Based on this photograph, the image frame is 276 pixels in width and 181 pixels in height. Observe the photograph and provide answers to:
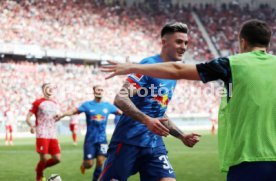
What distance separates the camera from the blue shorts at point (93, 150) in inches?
465

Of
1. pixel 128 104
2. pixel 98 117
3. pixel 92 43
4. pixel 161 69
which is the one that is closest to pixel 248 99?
pixel 161 69

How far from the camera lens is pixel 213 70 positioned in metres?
3.89

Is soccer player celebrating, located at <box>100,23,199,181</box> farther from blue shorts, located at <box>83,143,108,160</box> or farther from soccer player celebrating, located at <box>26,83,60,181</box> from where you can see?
soccer player celebrating, located at <box>26,83,60,181</box>

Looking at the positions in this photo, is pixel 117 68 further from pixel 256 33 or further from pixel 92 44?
pixel 92 44

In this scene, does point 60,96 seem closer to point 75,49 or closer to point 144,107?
point 75,49

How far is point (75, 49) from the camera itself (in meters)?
45.2

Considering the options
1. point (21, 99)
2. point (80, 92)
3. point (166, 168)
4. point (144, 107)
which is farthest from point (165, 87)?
point (80, 92)

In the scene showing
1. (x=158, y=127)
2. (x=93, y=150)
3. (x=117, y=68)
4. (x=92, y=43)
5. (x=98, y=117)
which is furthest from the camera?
(x=92, y=43)

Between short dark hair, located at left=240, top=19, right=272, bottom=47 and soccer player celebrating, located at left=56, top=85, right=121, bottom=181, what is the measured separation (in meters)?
7.73

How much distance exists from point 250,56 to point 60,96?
36.2 m

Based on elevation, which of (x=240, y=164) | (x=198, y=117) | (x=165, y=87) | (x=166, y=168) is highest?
(x=165, y=87)

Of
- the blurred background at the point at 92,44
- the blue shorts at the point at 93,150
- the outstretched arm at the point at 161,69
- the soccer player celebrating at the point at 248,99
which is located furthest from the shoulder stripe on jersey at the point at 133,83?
the blurred background at the point at 92,44

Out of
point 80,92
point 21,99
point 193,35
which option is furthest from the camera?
point 193,35

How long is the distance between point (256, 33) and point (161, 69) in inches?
28.4
